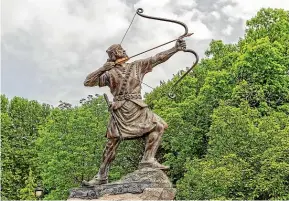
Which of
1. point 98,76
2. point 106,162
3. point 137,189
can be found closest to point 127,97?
point 98,76

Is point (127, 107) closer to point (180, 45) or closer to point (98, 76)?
point (98, 76)

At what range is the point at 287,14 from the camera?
34.2 m

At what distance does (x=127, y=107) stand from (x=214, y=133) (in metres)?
15.9

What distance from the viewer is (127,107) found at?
1145 cm

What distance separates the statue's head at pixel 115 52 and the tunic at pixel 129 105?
0.20 m

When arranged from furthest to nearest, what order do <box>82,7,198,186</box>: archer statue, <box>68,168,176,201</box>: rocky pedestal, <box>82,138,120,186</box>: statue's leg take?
1. <box>82,138,120,186</box>: statue's leg
2. <box>82,7,198,186</box>: archer statue
3. <box>68,168,176,201</box>: rocky pedestal

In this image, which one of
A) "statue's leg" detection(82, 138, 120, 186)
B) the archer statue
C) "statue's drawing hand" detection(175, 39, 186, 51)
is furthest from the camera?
"statue's drawing hand" detection(175, 39, 186, 51)

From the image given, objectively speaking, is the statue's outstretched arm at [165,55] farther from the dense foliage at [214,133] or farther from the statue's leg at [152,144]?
the dense foliage at [214,133]

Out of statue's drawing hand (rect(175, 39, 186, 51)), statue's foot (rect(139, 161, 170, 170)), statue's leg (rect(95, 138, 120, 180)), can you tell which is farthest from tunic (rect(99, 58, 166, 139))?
statue's drawing hand (rect(175, 39, 186, 51))

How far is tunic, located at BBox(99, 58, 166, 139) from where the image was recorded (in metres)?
11.4

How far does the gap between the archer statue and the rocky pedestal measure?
0.22m

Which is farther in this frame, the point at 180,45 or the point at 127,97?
the point at 180,45

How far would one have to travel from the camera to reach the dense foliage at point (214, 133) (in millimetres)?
24266

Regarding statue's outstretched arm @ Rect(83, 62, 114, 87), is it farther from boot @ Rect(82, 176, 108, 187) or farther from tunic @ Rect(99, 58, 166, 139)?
boot @ Rect(82, 176, 108, 187)
